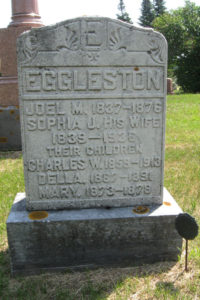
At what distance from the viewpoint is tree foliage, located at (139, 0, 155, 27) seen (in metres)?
44.0

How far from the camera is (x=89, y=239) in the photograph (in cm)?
247

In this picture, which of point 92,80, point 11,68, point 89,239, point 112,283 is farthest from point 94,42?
point 11,68

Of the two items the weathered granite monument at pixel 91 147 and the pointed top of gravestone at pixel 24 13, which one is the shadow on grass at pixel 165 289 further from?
the pointed top of gravestone at pixel 24 13

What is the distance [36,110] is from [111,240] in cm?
125

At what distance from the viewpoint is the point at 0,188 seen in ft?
13.3

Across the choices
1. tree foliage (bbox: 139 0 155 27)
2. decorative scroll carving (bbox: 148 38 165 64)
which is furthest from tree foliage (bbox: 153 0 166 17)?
decorative scroll carving (bbox: 148 38 165 64)

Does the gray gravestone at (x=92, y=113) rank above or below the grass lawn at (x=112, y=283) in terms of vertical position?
above

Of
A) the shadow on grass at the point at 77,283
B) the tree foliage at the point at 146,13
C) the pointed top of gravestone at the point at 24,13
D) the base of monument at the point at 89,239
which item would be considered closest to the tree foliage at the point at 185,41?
the tree foliage at the point at 146,13

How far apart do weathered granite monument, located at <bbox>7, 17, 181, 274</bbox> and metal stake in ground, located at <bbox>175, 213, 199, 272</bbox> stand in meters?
0.14

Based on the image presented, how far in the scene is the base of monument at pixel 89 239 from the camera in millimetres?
2416

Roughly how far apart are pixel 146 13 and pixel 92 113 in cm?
4674

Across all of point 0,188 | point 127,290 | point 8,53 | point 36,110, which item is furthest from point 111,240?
point 8,53

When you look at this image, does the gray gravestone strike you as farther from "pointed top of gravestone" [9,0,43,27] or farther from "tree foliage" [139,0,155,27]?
"tree foliage" [139,0,155,27]

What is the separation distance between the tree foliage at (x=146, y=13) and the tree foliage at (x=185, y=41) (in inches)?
558
